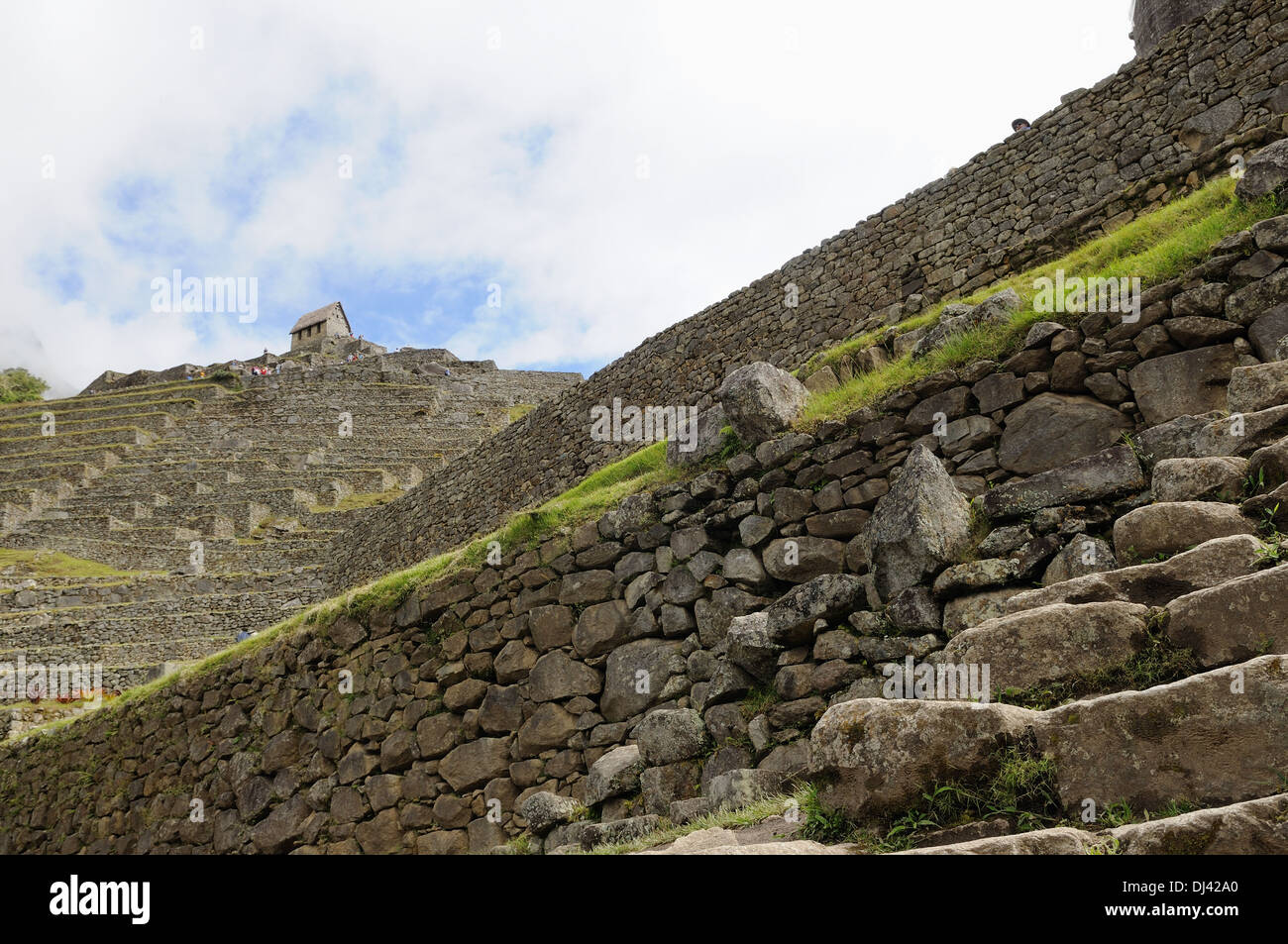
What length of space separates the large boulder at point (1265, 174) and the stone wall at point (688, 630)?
746mm

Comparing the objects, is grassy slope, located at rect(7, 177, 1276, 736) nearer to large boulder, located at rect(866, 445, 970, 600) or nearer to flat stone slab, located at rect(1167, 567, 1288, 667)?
large boulder, located at rect(866, 445, 970, 600)

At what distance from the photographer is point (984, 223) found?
489 inches

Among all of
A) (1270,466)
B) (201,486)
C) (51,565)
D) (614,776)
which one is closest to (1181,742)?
(1270,466)

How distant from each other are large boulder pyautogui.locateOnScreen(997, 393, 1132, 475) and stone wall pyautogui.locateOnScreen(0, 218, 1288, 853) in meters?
0.01

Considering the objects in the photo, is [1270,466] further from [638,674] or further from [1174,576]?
[638,674]

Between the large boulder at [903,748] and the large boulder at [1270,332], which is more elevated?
the large boulder at [1270,332]

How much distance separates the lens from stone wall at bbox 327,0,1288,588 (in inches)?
386

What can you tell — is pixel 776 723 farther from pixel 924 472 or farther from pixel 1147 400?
pixel 1147 400

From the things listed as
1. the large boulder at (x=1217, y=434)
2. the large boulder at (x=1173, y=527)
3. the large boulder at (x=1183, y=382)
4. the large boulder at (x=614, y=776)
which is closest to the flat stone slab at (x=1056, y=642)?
the large boulder at (x=1173, y=527)

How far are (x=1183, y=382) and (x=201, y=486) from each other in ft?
135

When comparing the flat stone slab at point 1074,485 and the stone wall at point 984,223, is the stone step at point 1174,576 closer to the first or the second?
the flat stone slab at point 1074,485

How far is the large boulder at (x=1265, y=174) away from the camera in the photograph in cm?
567

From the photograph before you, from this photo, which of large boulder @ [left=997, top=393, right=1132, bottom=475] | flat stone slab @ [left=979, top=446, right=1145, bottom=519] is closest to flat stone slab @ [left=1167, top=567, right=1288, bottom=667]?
flat stone slab @ [left=979, top=446, right=1145, bottom=519]

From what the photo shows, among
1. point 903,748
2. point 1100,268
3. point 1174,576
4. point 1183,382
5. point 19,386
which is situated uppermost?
point 19,386
